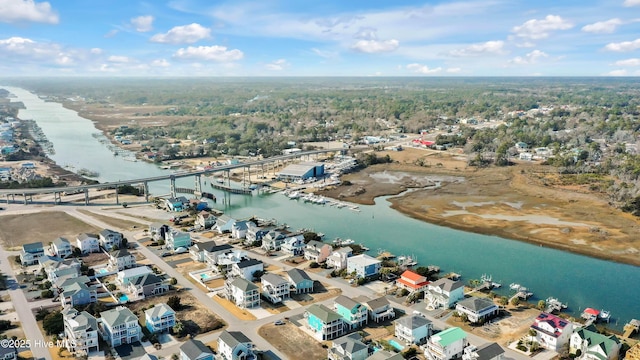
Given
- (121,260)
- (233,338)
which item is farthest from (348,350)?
(121,260)

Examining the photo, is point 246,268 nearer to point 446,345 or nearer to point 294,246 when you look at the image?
point 294,246

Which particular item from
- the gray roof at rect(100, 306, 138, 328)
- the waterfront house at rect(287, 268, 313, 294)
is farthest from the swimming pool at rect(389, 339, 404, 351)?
the gray roof at rect(100, 306, 138, 328)

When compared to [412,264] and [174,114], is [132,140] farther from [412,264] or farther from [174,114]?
[412,264]

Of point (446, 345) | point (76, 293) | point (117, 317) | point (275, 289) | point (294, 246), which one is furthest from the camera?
point (294, 246)

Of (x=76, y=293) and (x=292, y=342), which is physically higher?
(x=76, y=293)

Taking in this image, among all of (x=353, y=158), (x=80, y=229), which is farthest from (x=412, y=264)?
(x=353, y=158)
